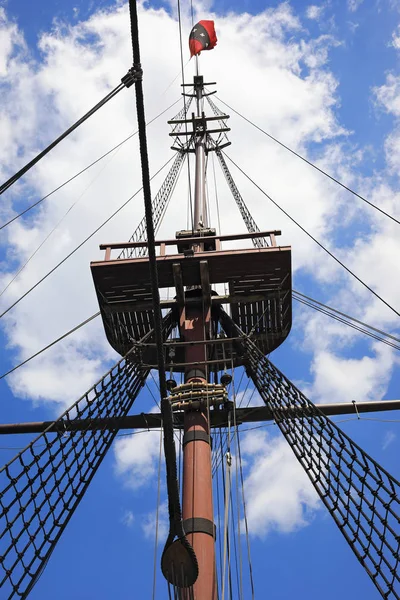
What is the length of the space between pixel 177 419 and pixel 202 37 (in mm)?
11907

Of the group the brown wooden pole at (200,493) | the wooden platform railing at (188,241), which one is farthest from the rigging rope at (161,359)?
the wooden platform railing at (188,241)

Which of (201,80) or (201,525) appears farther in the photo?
(201,80)

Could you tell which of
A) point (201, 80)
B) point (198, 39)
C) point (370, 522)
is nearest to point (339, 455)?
point (370, 522)

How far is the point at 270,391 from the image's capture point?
828 cm

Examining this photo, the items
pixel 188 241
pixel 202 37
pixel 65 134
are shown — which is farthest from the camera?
pixel 202 37

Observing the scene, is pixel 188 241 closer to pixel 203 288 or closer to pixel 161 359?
pixel 203 288

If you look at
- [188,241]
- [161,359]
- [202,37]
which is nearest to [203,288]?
[188,241]

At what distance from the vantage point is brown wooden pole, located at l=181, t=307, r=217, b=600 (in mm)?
5387

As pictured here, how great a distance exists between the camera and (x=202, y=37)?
53.1 feet

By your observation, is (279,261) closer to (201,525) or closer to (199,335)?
(199,335)

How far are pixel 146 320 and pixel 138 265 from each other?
145 cm

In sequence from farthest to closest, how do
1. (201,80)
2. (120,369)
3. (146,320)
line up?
(201,80) < (146,320) < (120,369)

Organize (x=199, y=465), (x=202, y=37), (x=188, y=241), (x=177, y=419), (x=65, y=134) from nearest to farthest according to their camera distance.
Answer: (x=65, y=134) → (x=199, y=465) → (x=177, y=419) → (x=188, y=241) → (x=202, y=37)

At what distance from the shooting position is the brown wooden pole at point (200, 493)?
5.39 metres
